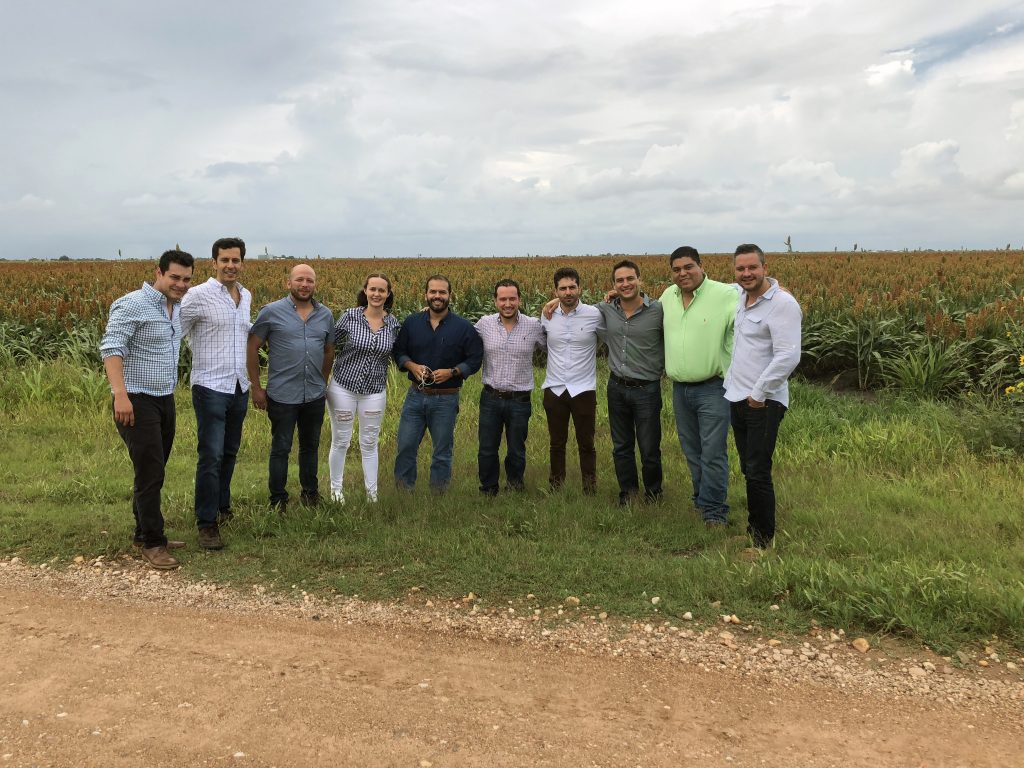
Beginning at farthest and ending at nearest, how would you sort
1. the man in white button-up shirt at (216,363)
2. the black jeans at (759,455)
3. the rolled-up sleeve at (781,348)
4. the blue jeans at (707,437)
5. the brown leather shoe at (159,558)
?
the blue jeans at (707,437), the man in white button-up shirt at (216,363), the brown leather shoe at (159,558), the black jeans at (759,455), the rolled-up sleeve at (781,348)

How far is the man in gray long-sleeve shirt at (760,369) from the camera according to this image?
16.2 feet

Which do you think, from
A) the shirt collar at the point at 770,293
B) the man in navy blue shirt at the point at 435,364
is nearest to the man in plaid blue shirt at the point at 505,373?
the man in navy blue shirt at the point at 435,364

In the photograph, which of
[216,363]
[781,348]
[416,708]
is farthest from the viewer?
[216,363]

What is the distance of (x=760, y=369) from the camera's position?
512cm

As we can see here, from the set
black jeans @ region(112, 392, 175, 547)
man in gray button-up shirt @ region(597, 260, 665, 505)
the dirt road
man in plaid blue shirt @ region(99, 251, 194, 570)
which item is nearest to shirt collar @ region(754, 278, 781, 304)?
man in gray button-up shirt @ region(597, 260, 665, 505)

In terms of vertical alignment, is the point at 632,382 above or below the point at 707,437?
above

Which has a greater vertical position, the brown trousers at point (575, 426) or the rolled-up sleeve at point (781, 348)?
the rolled-up sleeve at point (781, 348)

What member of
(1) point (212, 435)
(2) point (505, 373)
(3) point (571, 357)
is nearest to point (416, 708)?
(1) point (212, 435)

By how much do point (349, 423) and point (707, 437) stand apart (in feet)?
9.75

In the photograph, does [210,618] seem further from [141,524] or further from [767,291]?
[767,291]

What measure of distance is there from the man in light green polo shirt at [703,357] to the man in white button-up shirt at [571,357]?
2.26ft

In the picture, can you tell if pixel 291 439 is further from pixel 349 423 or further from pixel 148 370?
pixel 148 370

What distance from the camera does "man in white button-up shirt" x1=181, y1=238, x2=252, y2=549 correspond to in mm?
5438

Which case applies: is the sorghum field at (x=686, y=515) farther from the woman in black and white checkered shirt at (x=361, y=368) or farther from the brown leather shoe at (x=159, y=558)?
the woman in black and white checkered shirt at (x=361, y=368)
